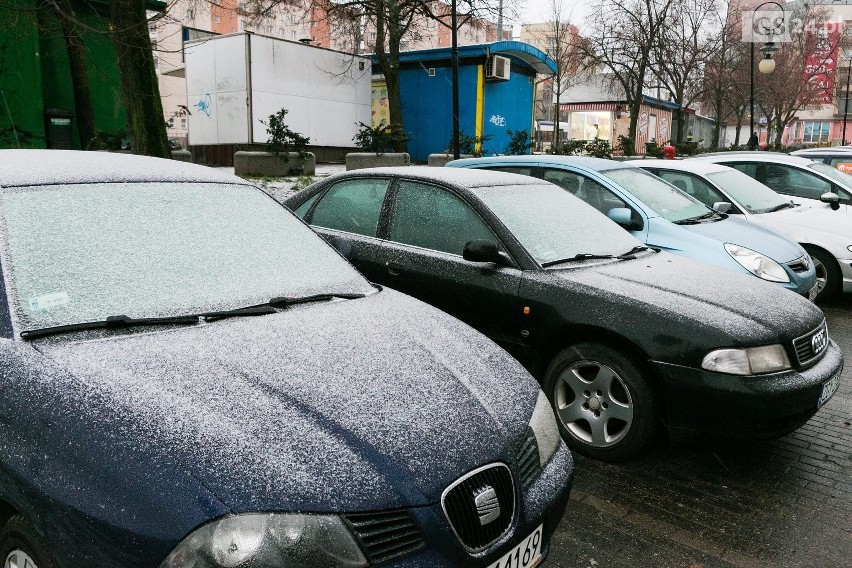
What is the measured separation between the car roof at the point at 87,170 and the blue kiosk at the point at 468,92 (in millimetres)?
22902

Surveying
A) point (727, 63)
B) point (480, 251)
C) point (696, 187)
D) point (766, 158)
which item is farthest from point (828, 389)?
point (727, 63)

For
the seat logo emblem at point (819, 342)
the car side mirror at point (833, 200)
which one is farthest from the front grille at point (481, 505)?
the car side mirror at point (833, 200)

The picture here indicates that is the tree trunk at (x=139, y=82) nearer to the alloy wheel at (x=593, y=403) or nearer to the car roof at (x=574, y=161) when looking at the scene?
the car roof at (x=574, y=161)

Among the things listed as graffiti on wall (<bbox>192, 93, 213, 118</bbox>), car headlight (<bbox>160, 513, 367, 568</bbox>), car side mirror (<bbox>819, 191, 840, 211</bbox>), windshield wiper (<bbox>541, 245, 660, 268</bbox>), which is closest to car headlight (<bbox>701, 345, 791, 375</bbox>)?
windshield wiper (<bbox>541, 245, 660, 268</bbox>)

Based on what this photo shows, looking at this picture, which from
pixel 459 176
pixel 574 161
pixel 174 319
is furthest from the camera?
pixel 574 161

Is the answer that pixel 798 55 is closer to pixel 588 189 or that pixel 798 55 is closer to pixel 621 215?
pixel 588 189

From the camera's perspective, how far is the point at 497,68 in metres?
25.4

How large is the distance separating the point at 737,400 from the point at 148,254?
2.90m

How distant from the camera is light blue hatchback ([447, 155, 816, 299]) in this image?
625 cm

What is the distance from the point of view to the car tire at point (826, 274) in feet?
26.6

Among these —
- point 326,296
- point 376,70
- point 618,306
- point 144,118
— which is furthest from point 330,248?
point 376,70

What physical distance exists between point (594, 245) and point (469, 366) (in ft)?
7.96

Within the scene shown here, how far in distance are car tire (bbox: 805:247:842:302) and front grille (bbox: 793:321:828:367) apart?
14.9ft

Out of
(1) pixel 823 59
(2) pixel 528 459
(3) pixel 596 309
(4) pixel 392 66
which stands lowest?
(2) pixel 528 459
